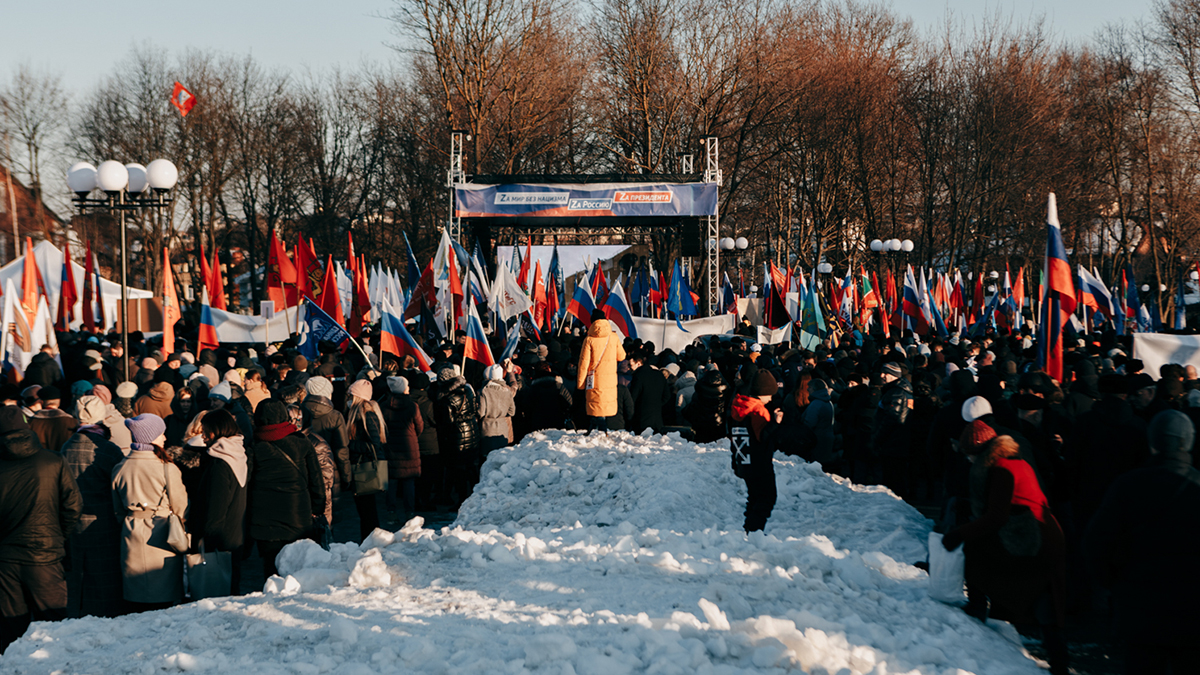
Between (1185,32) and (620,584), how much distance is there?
32892 mm

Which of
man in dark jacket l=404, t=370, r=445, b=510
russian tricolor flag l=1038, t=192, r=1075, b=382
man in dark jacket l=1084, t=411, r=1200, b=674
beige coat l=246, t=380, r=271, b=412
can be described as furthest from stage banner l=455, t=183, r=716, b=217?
man in dark jacket l=1084, t=411, r=1200, b=674

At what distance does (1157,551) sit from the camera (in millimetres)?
4414

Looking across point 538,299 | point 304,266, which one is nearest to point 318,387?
point 304,266

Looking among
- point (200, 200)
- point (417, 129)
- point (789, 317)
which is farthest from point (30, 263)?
point (417, 129)

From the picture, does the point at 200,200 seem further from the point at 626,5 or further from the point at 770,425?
the point at 770,425

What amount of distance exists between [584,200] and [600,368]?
16.0 m

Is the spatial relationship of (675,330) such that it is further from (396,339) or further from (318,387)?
(318,387)

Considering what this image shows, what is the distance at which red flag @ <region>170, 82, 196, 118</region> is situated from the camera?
38688 millimetres

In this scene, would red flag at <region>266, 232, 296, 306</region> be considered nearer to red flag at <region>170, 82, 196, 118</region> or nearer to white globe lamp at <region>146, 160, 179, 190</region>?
white globe lamp at <region>146, 160, 179, 190</region>

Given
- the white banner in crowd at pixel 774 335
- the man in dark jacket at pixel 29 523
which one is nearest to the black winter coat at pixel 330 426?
the man in dark jacket at pixel 29 523

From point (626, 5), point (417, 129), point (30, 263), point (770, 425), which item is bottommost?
point (770, 425)

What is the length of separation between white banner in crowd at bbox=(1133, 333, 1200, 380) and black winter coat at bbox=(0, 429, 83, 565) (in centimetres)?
1188

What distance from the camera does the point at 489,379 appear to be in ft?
38.7

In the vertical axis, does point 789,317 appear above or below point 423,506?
above
